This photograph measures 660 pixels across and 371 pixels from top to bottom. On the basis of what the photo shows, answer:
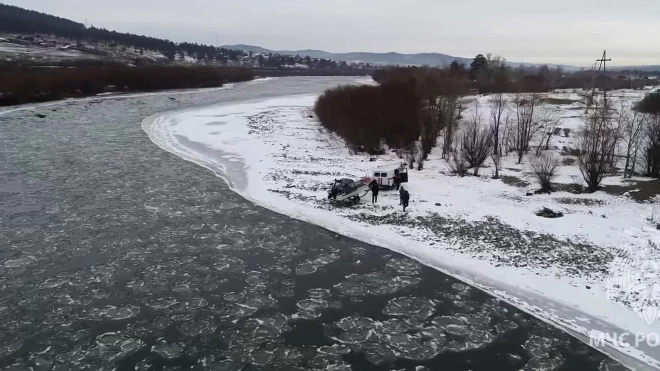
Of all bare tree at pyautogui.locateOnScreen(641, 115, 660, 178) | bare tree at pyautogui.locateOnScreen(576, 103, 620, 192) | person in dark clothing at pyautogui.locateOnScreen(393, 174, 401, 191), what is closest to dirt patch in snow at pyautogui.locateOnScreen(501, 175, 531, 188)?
bare tree at pyautogui.locateOnScreen(576, 103, 620, 192)

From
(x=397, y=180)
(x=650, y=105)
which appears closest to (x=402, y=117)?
(x=397, y=180)

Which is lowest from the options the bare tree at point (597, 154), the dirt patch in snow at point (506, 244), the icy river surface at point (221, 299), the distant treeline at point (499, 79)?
the icy river surface at point (221, 299)

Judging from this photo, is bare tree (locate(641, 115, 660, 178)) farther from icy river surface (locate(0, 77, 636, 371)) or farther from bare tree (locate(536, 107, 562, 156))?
icy river surface (locate(0, 77, 636, 371))

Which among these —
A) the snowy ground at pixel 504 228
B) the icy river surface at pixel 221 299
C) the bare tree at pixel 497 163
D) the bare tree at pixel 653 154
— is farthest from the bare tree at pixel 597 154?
the icy river surface at pixel 221 299

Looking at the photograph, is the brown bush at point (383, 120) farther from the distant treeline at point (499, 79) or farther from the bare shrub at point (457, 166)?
the distant treeline at point (499, 79)

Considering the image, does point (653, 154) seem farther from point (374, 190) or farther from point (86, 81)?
point (86, 81)
